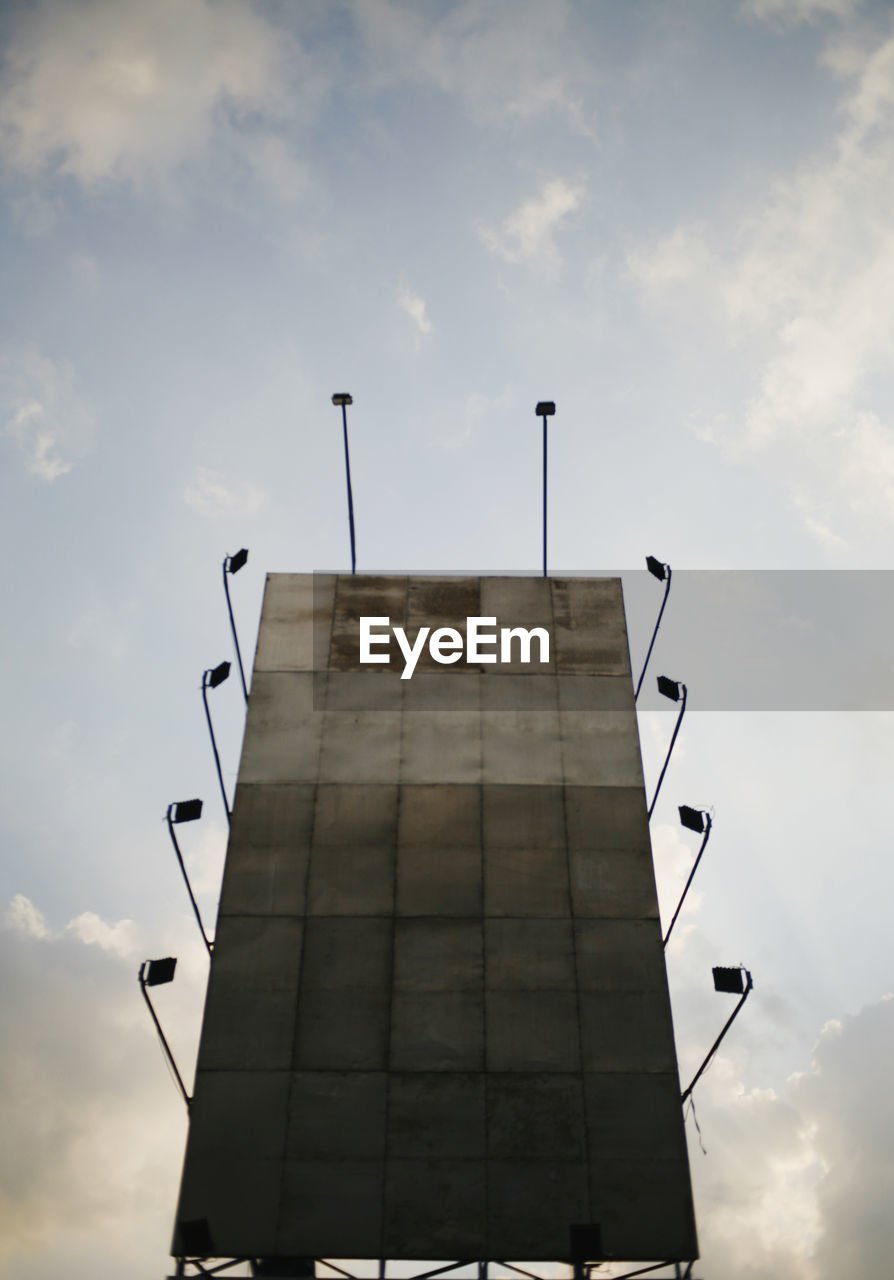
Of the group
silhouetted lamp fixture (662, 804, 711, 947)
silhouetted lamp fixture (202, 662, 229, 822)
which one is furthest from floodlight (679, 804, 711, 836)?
silhouetted lamp fixture (202, 662, 229, 822)

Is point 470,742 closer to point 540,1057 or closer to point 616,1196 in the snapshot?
point 540,1057

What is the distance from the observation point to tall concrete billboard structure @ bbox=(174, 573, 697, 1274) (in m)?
19.1

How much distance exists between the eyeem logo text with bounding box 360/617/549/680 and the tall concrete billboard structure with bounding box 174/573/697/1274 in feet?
0.27

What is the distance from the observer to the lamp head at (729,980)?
22106mm

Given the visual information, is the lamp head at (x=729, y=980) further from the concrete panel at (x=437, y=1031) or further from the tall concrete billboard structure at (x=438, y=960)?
the concrete panel at (x=437, y=1031)

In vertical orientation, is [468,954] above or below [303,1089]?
above

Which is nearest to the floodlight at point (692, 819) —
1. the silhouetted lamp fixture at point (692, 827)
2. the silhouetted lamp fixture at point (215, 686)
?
the silhouetted lamp fixture at point (692, 827)

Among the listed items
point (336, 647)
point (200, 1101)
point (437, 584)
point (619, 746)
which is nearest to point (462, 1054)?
point (200, 1101)

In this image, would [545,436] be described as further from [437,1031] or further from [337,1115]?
[337,1115]

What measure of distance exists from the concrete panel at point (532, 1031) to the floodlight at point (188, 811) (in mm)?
10100

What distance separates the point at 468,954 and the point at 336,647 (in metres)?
10.8

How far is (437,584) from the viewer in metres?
29.7

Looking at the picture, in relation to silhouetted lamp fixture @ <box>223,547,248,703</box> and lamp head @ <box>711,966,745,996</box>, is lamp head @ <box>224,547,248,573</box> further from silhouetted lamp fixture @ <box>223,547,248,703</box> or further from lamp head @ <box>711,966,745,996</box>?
lamp head @ <box>711,966,745,996</box>

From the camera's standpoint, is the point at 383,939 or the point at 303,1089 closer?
the point at 303,1089
